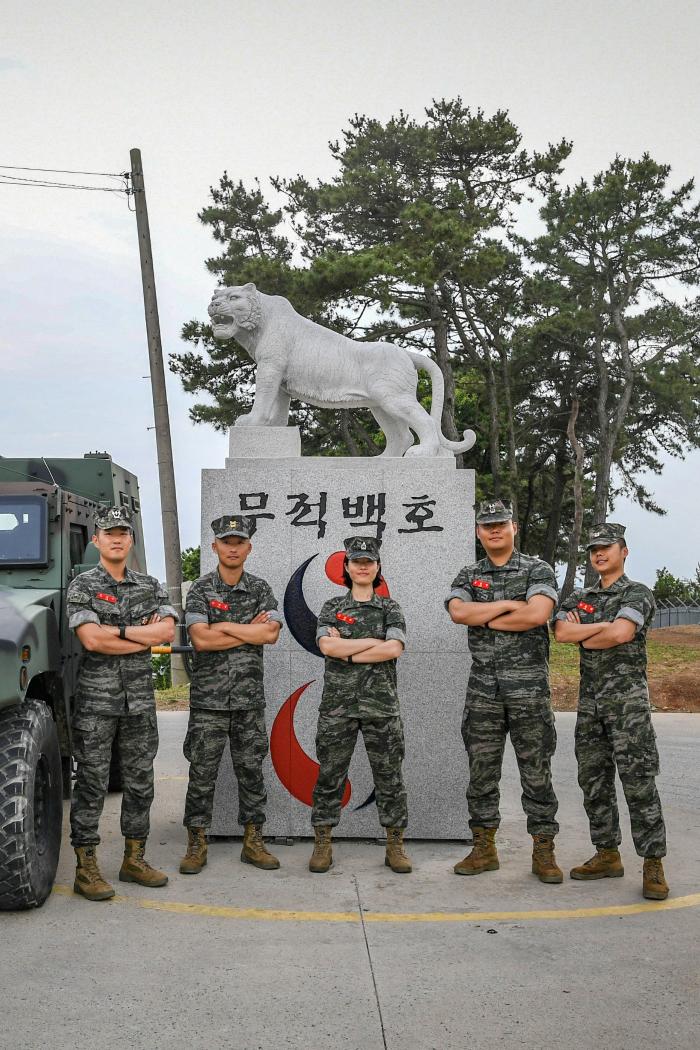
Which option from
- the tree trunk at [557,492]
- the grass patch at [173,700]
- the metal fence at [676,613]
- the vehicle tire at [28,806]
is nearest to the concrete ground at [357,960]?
the vehicle tire at [28,806]

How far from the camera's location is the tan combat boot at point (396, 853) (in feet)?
17.1

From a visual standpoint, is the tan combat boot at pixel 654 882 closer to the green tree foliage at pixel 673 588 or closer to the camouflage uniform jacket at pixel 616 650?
the camouflage uniform jacket at pixel 616 650

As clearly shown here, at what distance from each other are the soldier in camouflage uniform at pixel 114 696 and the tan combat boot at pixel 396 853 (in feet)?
3.66

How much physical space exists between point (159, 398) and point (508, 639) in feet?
29.7

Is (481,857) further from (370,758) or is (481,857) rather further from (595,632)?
(595,632)

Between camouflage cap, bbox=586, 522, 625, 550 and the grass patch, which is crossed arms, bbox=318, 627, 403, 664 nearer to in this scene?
camouflage cap, bbox=586, 522, 625, 550

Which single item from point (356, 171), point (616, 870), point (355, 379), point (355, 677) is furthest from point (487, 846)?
point (356, 171)

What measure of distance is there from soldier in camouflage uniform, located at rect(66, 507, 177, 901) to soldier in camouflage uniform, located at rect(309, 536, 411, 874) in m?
0.82

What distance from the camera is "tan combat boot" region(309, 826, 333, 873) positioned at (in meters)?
5.22

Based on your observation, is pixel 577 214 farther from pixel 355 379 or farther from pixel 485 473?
pixel 355 379

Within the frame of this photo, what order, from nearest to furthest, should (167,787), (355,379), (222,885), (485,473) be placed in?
1. (222,885)
2. (355,379)
3. (167,787)
4. (485,473)

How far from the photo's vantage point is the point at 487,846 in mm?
5238

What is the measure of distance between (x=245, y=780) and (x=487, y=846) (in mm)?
1244

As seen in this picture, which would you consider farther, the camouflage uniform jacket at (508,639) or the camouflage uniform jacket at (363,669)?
the camouflage uniform jacket at (363,669)
